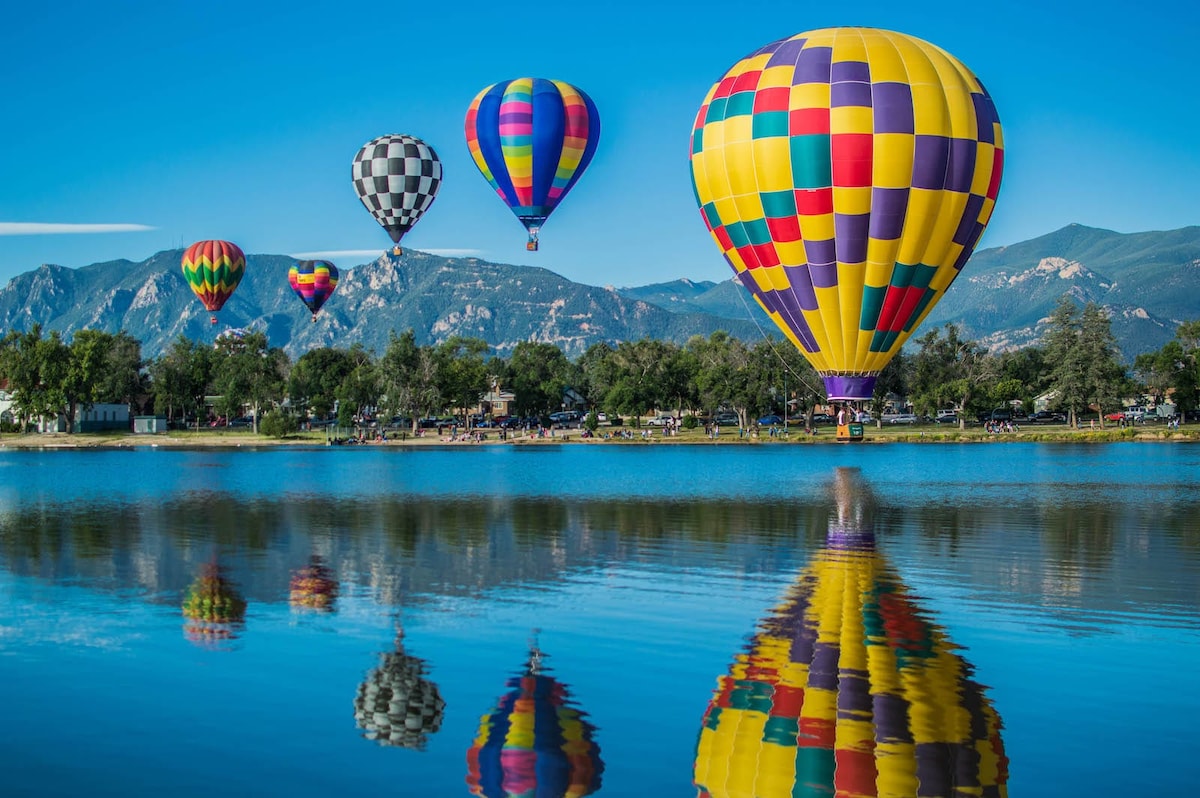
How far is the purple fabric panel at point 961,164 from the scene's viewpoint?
35.5 m

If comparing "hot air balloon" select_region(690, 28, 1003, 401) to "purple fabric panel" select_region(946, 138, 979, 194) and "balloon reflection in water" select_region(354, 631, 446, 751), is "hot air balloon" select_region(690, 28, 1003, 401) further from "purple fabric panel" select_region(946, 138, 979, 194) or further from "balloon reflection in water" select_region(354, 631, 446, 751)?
"balloon reflection in water" select_region(354, 631, 446, 751)

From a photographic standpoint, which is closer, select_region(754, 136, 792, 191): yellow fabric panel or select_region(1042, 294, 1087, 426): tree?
select_region(754, 136, 792, 191): yellow fabric panel

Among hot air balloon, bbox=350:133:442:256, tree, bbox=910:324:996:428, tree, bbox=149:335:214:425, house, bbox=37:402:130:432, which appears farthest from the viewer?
tree, bbox=149:335:214:425

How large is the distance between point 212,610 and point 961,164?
2586 centimetres

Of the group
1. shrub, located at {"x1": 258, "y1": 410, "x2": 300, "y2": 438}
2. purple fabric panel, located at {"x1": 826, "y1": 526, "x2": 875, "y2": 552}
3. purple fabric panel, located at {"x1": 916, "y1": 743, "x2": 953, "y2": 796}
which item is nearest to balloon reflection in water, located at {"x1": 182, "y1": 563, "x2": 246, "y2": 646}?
purple fabric panel, located at {"x1": 916, "y1": 743, "x2": 953, "y2": 796}

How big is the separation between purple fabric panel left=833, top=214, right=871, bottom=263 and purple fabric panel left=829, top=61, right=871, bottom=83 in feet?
13.0

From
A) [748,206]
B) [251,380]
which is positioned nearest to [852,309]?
[748,206]

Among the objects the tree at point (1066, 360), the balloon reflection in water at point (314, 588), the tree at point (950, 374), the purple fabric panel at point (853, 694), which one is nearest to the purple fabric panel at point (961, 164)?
the balloon reflection in water at point (314, 588)

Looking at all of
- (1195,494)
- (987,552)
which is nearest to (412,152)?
(1195,494)

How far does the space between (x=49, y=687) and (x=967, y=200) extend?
29774 millimetres

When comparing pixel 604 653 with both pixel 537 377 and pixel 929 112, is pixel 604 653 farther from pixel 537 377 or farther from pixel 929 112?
pixel 537 377

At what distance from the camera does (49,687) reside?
44.2 ft

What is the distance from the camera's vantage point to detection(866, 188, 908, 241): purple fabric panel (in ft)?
115

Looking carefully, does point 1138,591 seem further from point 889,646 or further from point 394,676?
point 394,676
